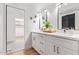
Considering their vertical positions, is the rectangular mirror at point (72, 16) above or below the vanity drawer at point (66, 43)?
above

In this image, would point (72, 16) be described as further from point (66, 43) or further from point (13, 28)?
point (13, 28)

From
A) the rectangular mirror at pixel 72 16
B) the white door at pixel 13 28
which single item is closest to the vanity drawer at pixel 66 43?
the rectangular mirror at pixel 72 16

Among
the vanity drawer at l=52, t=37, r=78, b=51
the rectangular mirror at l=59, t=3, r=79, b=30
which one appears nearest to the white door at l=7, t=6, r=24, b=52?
the vanity drawer at l=52, t=37, r=78, b=51

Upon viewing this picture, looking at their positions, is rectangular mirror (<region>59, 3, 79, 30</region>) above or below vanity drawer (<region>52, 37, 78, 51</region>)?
above

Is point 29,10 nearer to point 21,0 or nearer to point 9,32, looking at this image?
point 9,32

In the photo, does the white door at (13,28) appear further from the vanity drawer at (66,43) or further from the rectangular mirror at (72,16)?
the rectangular mirror at (72,16)

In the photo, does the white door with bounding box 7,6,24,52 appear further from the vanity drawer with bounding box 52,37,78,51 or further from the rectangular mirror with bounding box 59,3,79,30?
the rectangular mirror with bounding box 59,3,79,30

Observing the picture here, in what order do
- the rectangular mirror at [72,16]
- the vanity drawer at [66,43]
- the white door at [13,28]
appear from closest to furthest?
the vanity drawer at [66,43] < the rectangular mirror at [72,16] < the white door at [13,28]

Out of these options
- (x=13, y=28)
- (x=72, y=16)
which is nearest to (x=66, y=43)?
(x=72, y=16)

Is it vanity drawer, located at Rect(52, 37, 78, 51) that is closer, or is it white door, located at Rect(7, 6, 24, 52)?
vanity drawer, located at Rect(52, 37, 78, 51)

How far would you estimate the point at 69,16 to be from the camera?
1723mm
